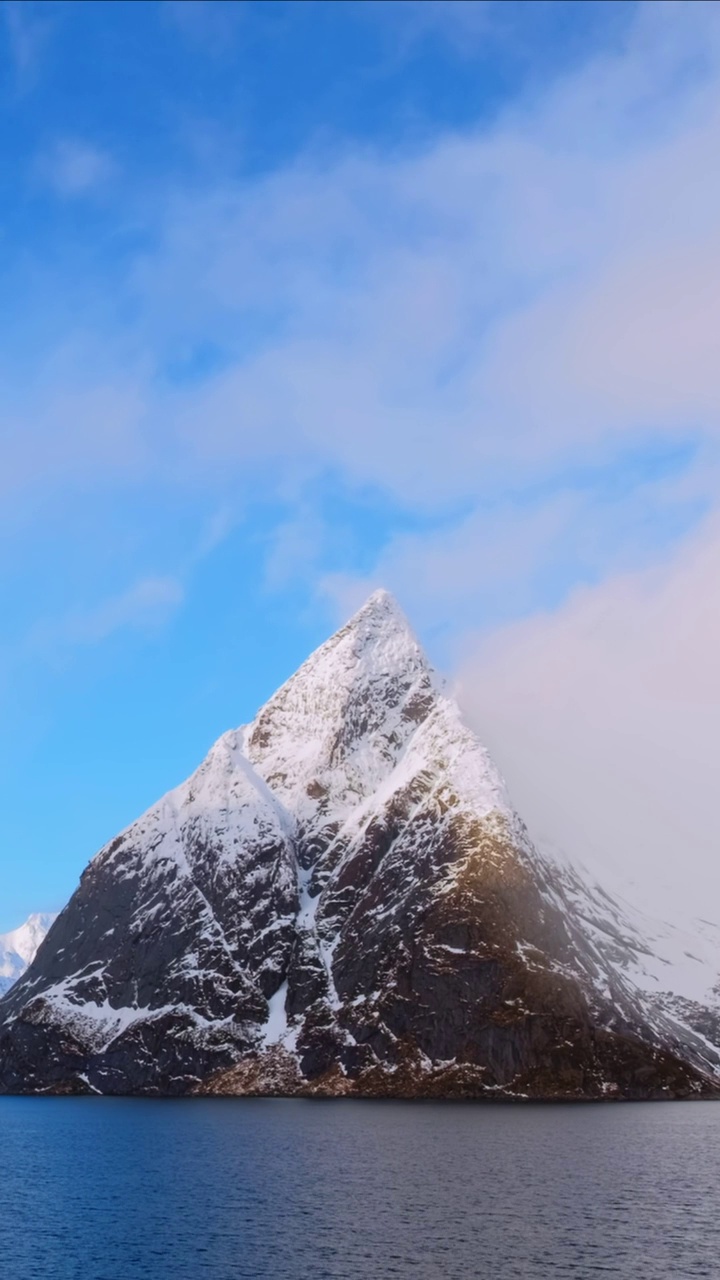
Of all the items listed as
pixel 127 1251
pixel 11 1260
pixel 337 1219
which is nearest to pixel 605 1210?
pixel 337 1219

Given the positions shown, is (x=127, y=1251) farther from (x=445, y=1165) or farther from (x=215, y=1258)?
(x=445, y=1165)

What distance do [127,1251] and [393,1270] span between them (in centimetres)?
2382

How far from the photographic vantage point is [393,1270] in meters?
89.1

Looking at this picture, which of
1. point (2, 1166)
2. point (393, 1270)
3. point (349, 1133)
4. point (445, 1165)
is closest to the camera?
point (393, 1270)

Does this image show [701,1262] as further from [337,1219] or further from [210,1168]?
[210,1168]

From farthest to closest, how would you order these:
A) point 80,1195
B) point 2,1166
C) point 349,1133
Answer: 1. point 349,1133
2. point 2,1166
3. point 80,1195

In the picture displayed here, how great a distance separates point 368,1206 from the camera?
11669cm

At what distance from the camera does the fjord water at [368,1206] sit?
91938 mm

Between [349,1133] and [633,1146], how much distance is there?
46.1 metres

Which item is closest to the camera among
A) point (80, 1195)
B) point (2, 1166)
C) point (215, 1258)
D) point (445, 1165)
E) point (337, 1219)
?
point (215, 1258)

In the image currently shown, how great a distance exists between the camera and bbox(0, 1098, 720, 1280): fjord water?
9194cm

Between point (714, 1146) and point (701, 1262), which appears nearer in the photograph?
point (701, 1262)

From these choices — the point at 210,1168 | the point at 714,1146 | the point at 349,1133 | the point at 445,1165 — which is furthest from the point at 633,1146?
the point at 210,1168

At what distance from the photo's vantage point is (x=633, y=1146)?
16288cm
